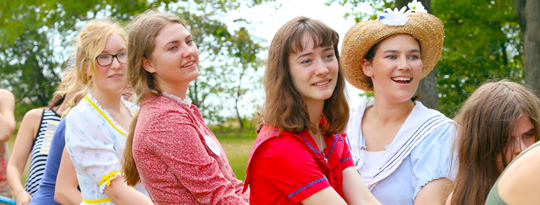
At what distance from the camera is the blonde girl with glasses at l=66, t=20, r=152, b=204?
275 centimetres

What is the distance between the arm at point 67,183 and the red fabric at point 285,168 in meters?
1.43

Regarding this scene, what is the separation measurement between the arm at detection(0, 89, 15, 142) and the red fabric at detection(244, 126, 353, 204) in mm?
3036

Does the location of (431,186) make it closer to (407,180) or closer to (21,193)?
(407,180)

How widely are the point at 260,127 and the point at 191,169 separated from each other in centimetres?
37

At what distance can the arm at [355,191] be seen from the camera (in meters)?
2.32

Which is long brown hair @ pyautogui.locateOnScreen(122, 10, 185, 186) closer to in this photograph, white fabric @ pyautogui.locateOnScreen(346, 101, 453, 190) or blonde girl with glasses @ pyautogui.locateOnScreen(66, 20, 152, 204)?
blonde girl with glasses @ pyautogui.locateOnScreen(66, 20, 152, 204)

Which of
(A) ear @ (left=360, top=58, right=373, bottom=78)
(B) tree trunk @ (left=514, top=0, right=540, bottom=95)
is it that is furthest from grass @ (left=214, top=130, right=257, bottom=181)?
(A) ear @ (left=360, top=58, right=373, bottom=78)

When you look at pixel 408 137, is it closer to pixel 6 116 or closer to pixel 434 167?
pixel 434 167

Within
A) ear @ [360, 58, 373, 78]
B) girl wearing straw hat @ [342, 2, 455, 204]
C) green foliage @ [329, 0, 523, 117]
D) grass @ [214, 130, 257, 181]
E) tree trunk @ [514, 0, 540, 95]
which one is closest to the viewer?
girl wearing straw hat @ [342, 2, 455, 204]

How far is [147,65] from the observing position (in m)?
2.49

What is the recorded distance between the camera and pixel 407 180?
106 inches

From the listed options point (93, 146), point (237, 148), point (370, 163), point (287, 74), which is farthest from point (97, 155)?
point (237, 148)

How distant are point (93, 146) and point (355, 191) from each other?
1.39m

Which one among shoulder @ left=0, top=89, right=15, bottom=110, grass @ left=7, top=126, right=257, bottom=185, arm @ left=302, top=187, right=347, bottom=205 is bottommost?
grass @ left=7, top=126, right=257, bottom=185
